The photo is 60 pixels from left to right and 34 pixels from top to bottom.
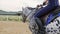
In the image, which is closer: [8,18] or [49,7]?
[49,7]

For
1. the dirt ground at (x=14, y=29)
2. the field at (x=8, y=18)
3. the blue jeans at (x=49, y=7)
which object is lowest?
the dirt ground at (x=14, y=29)

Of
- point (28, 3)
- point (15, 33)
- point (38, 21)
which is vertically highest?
point (28, 3)

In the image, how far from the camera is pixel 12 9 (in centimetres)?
354

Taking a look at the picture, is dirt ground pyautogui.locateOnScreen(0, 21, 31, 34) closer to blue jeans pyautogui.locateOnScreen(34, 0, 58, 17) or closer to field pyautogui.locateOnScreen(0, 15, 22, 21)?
field pyautogui.locateOnScreen(0, 15, 22, 21)

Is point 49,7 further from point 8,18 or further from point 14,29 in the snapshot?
point 8,18

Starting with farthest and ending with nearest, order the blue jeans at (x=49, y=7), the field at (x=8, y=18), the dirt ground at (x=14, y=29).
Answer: the field at (x=8, y=18), the dirt ground at (x=14, y=29), the blue jeans at (x=49, y=7)

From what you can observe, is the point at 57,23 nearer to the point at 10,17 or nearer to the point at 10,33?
the point at 10,33

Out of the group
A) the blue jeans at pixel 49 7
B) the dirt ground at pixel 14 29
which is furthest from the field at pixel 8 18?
the blue jeans at pixel 49 7

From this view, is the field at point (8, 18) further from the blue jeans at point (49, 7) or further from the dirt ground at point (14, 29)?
the blue jeans at point (49, 7)

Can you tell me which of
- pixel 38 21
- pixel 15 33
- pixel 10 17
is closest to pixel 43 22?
pixel 38 21

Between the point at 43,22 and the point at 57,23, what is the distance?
13 centimetres

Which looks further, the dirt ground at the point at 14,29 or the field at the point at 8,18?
the field at the point at 8,18

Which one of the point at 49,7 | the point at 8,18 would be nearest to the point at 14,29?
the point at 8,18

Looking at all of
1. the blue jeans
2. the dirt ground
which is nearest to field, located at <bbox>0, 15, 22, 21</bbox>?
the dirt ground
